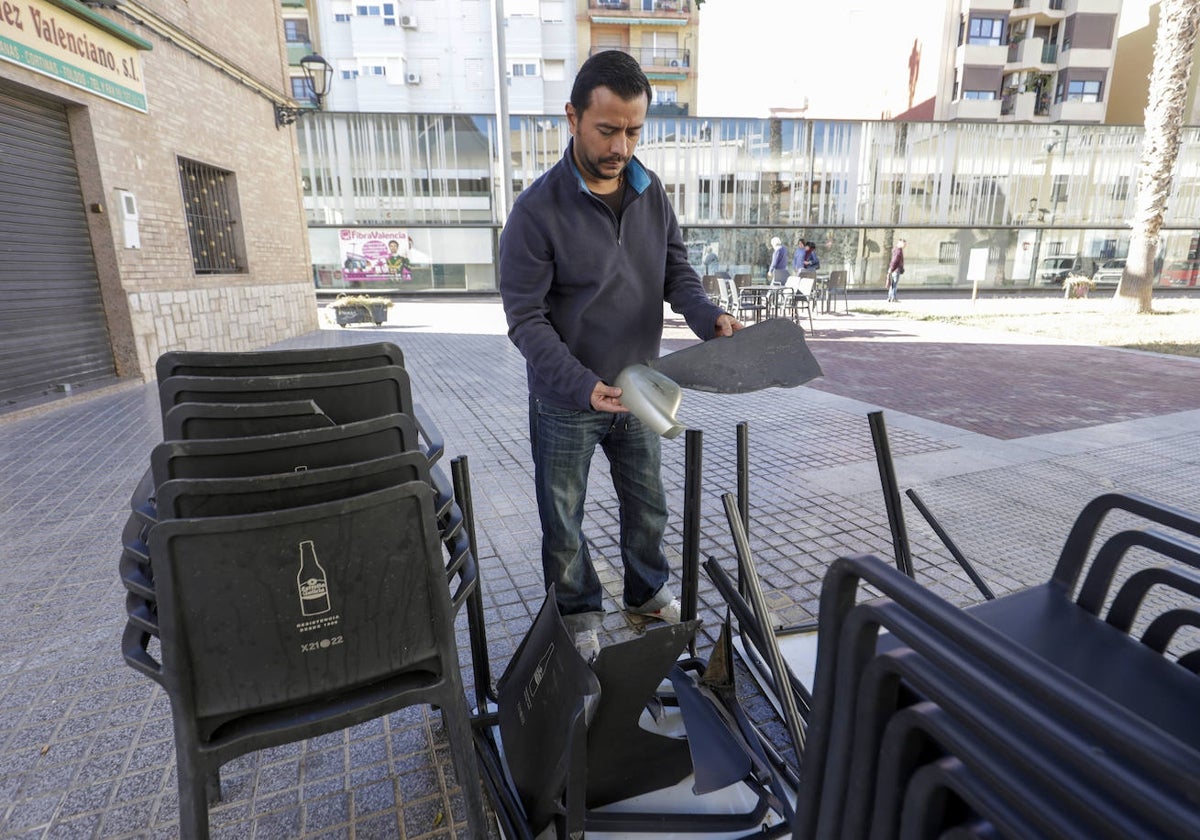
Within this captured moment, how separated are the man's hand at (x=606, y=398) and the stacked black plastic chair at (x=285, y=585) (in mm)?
580

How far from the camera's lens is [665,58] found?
32000mm

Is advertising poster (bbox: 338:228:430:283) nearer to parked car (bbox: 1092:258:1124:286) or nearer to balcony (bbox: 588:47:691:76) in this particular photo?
balcony (bbox: 588:47:691:76)

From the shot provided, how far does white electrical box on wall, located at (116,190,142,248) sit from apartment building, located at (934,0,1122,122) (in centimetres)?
3689

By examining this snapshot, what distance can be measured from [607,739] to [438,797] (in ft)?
1.94

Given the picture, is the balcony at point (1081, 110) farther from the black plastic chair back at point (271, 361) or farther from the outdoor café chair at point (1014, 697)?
the black plastic chair back at point (271, 361)

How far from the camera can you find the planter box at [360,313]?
46.0ft

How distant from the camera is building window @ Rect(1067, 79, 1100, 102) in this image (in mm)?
32062

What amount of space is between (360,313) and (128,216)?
21.1ft

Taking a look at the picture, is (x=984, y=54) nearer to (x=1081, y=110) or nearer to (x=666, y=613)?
(x=1081, y=110)

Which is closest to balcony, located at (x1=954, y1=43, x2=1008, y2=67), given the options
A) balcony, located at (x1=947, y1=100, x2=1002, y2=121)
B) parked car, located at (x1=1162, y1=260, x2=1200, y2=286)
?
balcony, located at (x1=947, y1=100, x2=1002, y2=121)

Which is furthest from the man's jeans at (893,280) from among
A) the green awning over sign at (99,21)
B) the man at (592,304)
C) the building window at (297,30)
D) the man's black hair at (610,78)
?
the building window at (297,30)

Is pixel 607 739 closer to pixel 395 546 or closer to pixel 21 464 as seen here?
pixel 395 546

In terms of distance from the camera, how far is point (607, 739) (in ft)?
5.52

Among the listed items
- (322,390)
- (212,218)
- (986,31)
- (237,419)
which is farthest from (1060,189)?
(237,419)
